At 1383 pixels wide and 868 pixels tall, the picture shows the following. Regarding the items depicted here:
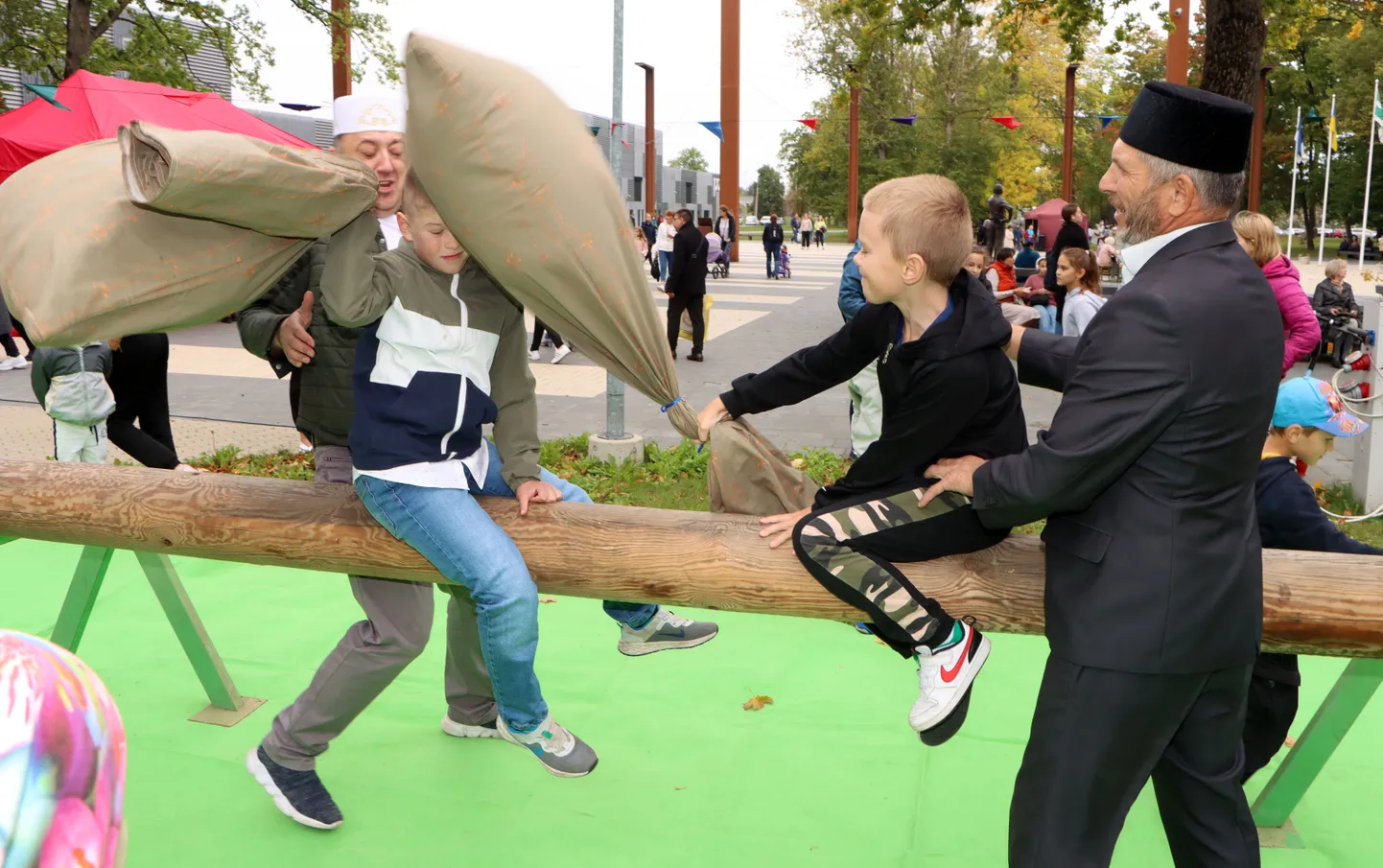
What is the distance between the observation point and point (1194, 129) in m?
2.00

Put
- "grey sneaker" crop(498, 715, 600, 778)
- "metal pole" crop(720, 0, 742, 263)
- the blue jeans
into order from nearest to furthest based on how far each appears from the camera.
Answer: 1. the blue jeans
2. "grey sneaker" crop(498, 715, 600, 778)
3. "metal pole" crop(720, 0, 742, 263)

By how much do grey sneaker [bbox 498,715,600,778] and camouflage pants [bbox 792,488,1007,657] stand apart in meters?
0.85

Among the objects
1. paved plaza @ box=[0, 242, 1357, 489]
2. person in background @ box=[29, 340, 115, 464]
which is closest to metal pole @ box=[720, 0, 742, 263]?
paved plaza @ box=[0, 242, 1357, 489]

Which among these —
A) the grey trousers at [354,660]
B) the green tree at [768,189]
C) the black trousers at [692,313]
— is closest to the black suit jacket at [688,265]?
the black trousers at [692,313]

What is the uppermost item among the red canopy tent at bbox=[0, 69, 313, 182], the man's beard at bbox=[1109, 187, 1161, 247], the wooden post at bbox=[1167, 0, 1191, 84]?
the wooden post at bbox=[1167, 0, 1191, 84]

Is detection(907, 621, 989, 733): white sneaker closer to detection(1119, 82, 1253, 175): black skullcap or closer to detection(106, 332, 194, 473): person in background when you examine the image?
detection(1119, 82, 1253, 175): black skullcap

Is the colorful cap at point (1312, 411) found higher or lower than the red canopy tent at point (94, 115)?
lower

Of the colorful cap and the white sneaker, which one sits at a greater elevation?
→ the colorful cap

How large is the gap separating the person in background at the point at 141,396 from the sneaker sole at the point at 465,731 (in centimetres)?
322

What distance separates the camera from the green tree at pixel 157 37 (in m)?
16.2

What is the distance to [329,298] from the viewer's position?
2.48m

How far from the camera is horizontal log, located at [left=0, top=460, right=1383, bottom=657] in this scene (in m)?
2.54

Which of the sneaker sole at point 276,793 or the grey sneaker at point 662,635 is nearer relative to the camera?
the sneaker sole at point 276,793

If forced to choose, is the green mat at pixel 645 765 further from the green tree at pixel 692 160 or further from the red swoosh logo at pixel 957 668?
the green tree at pixel 692 160
